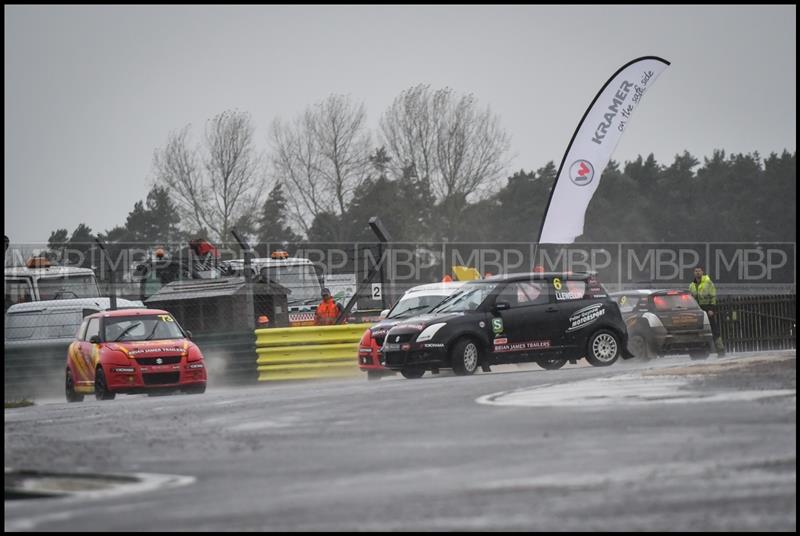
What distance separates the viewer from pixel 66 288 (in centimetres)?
2670

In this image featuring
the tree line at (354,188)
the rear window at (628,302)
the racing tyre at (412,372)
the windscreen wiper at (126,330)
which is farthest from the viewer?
the tree line at (354,188)

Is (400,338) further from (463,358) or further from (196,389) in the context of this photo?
(196,389)

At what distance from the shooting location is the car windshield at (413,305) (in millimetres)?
20766

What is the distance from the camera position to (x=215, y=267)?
26781mm

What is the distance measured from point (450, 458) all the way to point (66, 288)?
63.8 feet

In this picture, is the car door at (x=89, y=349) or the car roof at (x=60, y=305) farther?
the car roof at (x=60, y=305)

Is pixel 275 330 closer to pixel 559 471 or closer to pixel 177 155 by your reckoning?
pixel 559 471

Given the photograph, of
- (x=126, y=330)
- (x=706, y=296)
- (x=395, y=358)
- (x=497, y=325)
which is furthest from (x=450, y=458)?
(x=706, y=296)

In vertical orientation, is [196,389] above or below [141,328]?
below

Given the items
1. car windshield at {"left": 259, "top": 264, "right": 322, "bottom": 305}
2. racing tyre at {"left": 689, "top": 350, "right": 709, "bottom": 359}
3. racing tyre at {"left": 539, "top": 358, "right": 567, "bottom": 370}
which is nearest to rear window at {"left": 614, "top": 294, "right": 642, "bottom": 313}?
racing tyre at {"left": 689, "top": 350, "right": 709, "bottom": 359}

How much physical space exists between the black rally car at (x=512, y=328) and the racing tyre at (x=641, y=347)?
8.51 feet

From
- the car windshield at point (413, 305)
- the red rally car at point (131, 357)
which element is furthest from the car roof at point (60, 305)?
the car windshield at point (413, 305)

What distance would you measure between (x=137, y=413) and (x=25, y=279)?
14430 mm

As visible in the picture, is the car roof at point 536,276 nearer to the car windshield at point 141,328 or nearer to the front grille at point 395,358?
the front grille at point 395,358
